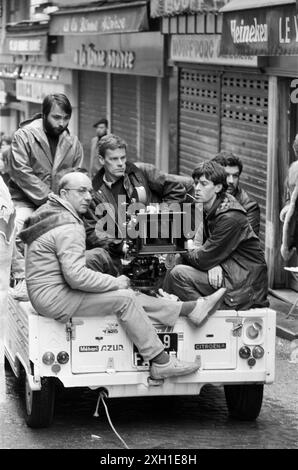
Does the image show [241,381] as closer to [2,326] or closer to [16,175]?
[2,326]

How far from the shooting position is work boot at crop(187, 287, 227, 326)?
8.09 meters

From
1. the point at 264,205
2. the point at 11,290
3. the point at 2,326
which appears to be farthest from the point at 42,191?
the point at 264,205

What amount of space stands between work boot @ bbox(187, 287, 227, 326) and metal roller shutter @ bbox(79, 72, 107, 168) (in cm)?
1638

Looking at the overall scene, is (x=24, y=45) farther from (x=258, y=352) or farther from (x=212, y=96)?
(x=258, y=352)

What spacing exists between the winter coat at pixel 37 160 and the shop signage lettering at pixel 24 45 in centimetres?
1828

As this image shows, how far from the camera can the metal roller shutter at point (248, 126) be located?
14.4 meters

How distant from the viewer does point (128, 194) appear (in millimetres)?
8984

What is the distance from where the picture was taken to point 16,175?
33.3 feet

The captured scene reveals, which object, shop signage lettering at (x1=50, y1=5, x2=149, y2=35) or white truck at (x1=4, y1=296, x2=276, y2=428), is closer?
white truck at (x1=4, y1=296, x2=276, y2=428)

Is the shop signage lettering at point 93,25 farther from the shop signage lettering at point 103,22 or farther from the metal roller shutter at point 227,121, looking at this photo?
the metal roller shutter at point 227,121

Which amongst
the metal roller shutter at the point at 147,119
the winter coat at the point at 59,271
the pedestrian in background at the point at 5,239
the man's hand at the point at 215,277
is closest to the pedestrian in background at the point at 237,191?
the man's hand at the point at 215,277

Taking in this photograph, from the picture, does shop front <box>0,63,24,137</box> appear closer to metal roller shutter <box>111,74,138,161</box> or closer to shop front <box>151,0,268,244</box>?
metal roller shutter <box>111,74,138,161</box>

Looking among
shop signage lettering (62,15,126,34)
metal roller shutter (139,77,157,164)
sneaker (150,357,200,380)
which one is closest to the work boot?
sneaker (150,357,200,380)
